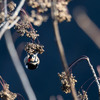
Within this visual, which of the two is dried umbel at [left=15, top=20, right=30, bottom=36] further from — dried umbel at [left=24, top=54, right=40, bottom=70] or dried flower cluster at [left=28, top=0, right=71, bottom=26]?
dried flower cluster at [left=28, top=0, right=71, bottom=26]

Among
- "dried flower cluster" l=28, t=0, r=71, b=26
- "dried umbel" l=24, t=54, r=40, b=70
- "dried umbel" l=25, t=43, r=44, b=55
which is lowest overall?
"dried umbel" l=24, t=54, r=40, b=70

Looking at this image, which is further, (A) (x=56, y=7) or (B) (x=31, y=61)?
(B) (x=31, y=61)

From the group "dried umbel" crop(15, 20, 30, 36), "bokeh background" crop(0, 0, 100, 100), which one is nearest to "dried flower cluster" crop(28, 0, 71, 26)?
"dried umbel" crop(15, 20, 30, 36)

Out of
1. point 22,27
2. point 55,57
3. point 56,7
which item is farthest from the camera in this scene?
point 55,57

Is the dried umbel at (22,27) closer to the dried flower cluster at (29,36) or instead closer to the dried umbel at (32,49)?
the dried flower cluster at (29,36)

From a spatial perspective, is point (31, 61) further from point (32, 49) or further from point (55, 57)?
point (55, 57)

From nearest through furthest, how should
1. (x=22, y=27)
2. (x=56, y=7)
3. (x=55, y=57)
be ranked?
(x=56, y=7) → (x=22, y=27) → (x=55, y=57)

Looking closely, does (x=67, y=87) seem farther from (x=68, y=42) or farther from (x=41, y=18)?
(x=68, y=42)

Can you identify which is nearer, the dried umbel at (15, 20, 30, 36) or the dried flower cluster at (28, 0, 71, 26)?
the dried flower cluster at (28, 0, 71, 26)

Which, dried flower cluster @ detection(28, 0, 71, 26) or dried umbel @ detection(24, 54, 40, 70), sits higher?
dried flower cluster @ detection(28, 0, 71, 26)

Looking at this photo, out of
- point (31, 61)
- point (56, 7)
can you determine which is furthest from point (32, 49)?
point (56, 7)
